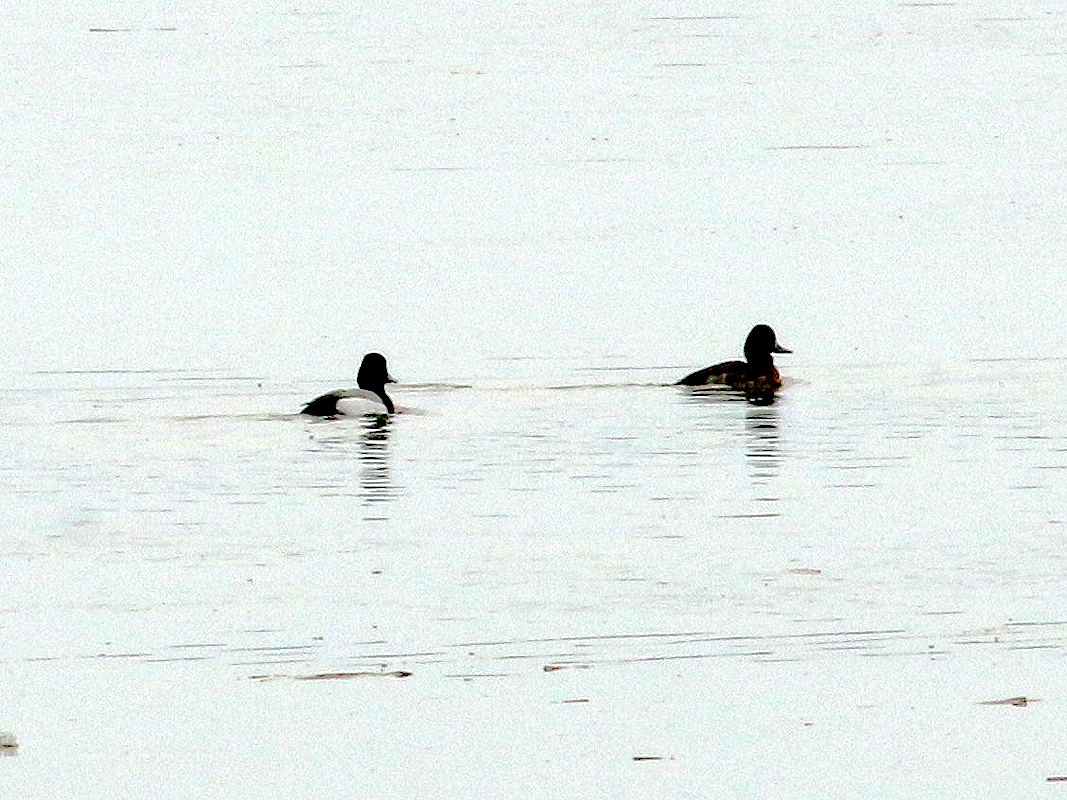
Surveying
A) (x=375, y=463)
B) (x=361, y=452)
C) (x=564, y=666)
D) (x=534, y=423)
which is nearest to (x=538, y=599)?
(x=564, y=666)

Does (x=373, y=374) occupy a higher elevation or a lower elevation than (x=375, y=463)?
higher

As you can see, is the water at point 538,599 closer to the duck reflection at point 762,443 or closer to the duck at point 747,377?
the duck reflection at point 762,443

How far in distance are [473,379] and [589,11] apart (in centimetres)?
2584

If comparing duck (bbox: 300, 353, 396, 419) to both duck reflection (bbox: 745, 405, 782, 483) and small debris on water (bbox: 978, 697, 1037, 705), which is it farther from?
small debris on water (bbox: 978, 697, 1037, 705)

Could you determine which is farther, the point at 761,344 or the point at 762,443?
the point at 761,344

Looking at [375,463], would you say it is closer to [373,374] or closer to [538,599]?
[373,374]

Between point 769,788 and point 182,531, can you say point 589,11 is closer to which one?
point 182,531

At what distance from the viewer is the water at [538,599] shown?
7625 mm

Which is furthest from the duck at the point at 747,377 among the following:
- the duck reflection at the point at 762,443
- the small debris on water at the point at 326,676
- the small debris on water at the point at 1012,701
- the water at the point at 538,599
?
the small debris on water at the point at 1012,701

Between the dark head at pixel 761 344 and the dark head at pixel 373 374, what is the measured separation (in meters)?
2.91

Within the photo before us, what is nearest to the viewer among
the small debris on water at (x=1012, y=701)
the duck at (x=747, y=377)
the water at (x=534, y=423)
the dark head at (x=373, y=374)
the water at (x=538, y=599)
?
the water at (x=538, y=599)

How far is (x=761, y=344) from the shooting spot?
19.0 m

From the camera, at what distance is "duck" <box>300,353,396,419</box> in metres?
16.1

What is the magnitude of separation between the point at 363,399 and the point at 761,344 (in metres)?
3.93
